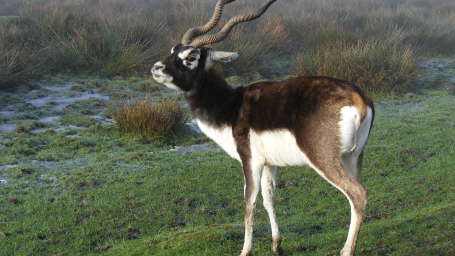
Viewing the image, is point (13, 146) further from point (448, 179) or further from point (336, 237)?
point (448, 179)

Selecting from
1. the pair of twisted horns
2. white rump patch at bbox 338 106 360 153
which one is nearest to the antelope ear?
the pair of twisted horns

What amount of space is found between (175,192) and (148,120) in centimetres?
279

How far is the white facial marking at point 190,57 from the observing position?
232 inches

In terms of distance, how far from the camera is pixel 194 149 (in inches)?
419

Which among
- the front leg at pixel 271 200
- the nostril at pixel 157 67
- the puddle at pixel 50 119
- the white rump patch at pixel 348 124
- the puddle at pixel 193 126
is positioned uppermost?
the nostril at pixel 157 67

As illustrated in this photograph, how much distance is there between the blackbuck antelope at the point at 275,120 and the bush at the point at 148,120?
15.5 ft

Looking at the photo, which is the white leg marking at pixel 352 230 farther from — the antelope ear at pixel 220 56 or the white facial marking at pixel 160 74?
the white facial marking at pixel 160 74

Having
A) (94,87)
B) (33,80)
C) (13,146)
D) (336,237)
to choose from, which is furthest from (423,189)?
(33,80)

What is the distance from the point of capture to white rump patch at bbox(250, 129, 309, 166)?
17.1 feet

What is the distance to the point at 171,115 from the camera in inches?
439

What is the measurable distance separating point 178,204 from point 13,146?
3.60m

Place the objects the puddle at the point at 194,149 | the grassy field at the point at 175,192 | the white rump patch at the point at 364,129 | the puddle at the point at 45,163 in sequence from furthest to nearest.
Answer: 1. the puddle at the point at 194,149
2. the puddle at the point at 45,163
3. the grassy field at the point at 175,192
4. the white rump patch at the point at 364,129

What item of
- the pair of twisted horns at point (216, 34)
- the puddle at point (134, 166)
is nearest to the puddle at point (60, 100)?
the puddle at point (134, 166)

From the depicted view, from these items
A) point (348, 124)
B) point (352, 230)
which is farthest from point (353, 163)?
point (352, 230)
